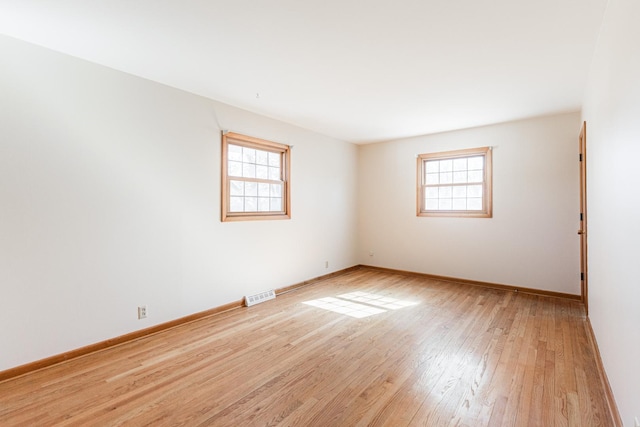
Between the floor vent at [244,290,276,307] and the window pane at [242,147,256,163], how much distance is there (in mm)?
1848

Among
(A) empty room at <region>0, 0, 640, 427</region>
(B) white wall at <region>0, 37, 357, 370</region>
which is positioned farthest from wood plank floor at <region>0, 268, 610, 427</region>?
(B) white wall at <region>0, 37, 357, 370</region>

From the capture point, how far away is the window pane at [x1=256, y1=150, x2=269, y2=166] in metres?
4.22

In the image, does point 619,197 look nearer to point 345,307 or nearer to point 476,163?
point 345,307

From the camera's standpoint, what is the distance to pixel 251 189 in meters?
4.13

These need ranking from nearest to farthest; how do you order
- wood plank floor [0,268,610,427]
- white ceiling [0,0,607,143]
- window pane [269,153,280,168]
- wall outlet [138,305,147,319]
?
wood plank floor [0,268,610,427] → white ceiling [0,0,607,143] → wall outlet [138,305,147,319] → window pane [269,153,280,168]

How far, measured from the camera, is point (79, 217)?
2.56m

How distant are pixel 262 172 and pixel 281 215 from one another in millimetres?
714

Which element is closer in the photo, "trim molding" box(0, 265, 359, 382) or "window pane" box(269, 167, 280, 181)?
"trim molding" box(0, 265, 359, 382)

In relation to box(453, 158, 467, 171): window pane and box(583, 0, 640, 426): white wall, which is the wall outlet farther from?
box(453, 158, 467, 171): window pane

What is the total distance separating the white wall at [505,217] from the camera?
407 centimetres

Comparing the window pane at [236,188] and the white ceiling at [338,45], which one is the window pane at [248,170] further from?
the white ceiling at [338,45]

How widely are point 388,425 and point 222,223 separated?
2775mm

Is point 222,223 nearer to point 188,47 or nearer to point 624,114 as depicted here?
point 188,47

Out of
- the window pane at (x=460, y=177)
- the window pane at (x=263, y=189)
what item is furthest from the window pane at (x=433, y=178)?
the window pane at (x=263, y=189)
